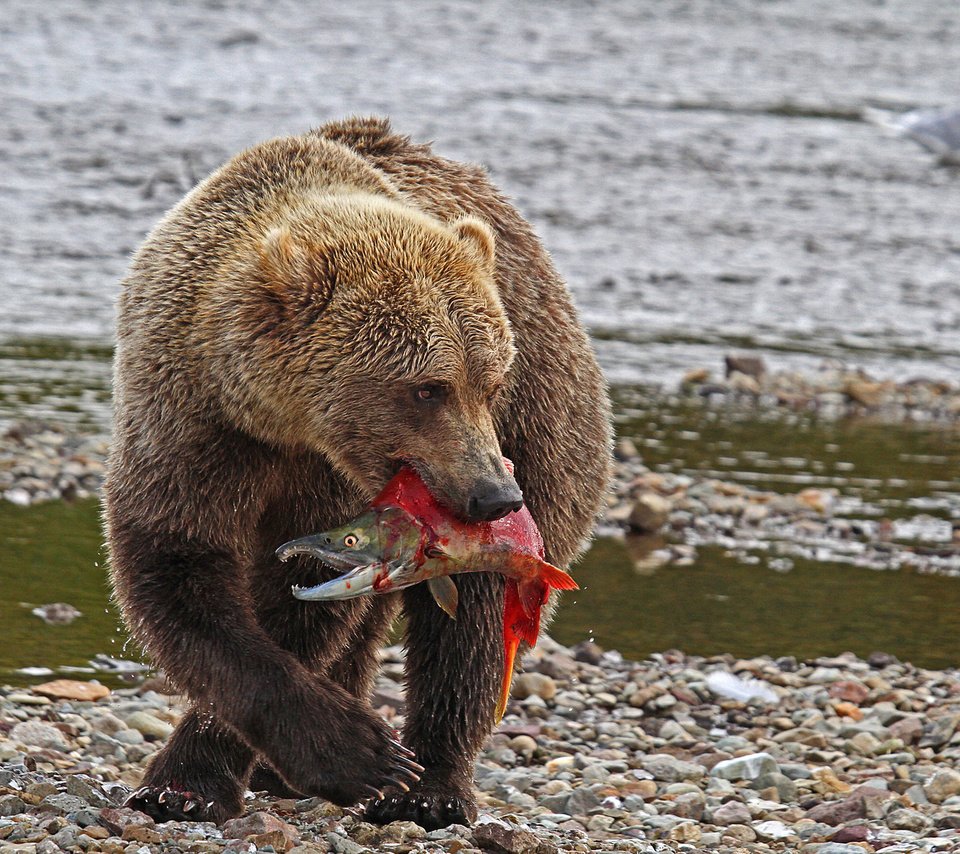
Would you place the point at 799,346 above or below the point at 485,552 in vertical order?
below

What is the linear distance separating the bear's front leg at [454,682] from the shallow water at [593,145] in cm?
627

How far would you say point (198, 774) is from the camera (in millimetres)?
5051

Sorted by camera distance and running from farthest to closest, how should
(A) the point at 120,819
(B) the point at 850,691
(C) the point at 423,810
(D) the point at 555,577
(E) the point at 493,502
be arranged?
(B) the point at 850,691 < (C) the point at 423,810 < (D) the point at 555,577 < (A) the point at 120,819 < (E) the point at 493,502

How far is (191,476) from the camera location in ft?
14.9

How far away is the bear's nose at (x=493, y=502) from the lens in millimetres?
4160

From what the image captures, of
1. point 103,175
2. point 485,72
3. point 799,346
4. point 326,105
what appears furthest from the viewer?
point 485,72

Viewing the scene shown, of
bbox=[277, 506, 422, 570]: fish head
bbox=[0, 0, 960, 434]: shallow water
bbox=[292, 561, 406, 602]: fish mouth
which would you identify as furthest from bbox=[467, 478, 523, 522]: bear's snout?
bbox=[0, 0, 960, 434]: shallow water

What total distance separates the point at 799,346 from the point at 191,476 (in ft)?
37.2

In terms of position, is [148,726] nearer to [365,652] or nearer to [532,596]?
[365,652]

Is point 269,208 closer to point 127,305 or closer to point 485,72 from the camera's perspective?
point 127,305

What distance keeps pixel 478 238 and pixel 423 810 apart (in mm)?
1671

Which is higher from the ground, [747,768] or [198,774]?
[198,774]

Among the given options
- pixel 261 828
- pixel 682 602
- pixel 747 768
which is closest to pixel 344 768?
pixel 261 828

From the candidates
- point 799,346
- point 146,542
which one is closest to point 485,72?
point 799,346
